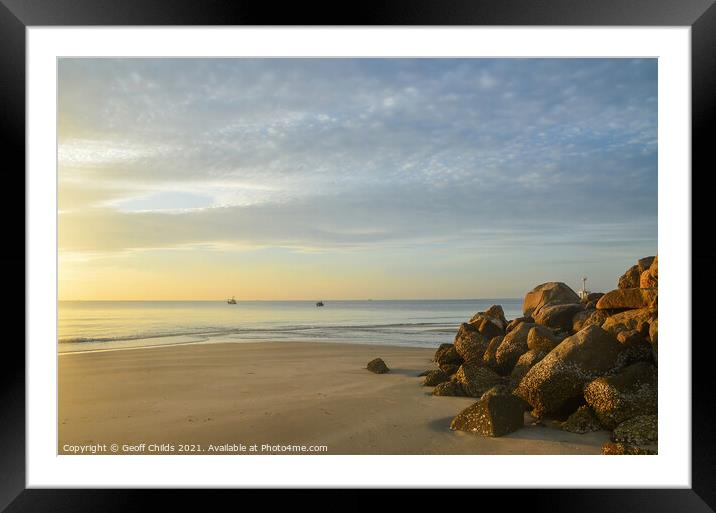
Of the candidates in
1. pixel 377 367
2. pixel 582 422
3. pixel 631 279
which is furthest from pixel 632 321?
pixel 377 367

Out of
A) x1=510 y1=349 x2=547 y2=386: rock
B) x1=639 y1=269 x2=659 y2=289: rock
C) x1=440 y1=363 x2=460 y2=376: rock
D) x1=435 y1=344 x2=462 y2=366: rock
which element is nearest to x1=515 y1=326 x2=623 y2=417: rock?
x1=510 y1=349 x2=547 y2=386: rock

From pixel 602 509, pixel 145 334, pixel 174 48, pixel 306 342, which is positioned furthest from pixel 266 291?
pixel 602 509

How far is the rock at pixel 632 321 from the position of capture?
415 cm

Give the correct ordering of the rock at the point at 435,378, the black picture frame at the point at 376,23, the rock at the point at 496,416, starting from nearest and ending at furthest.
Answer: the black picture frame at the point at 376,23, the rock at the point at 496,416, the rock at the point at 435,378

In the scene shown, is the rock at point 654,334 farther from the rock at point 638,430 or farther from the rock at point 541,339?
the rock at point 541,339

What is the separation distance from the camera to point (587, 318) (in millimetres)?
5059

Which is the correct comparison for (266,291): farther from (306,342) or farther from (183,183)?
(183,183)

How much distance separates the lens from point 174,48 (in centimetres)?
317

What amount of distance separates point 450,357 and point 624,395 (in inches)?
96.3

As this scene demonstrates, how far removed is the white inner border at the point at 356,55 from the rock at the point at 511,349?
175 cm

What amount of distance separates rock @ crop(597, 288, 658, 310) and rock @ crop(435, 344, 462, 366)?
1709 millimetres

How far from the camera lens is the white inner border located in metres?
2.99

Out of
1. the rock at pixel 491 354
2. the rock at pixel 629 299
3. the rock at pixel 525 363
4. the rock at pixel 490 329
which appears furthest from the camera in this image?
the rock at pixel 490 329

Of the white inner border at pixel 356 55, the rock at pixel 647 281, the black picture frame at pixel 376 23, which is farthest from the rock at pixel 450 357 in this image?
the black picture frame at pixel 376 23
